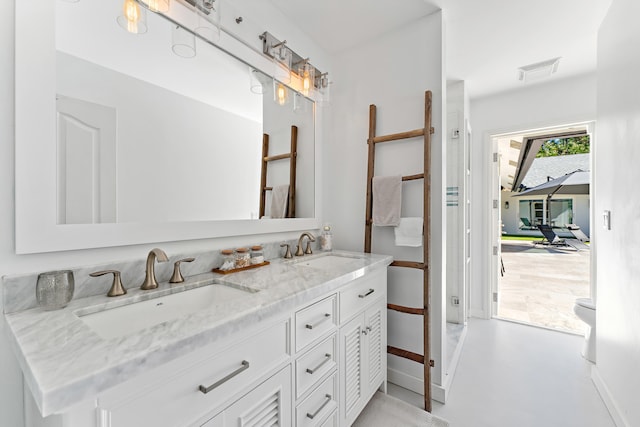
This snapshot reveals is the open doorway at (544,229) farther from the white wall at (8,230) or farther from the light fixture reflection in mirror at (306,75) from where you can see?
the white wall at (8,230)

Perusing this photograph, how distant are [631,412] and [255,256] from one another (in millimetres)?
2135

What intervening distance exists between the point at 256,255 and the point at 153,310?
612 millimetres

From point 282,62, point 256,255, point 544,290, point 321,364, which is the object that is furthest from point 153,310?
point 544,290

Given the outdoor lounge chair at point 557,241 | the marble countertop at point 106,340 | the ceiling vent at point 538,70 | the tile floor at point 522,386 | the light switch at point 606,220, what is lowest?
the tile floor at point 522,386

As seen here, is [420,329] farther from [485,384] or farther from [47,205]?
[47,205]

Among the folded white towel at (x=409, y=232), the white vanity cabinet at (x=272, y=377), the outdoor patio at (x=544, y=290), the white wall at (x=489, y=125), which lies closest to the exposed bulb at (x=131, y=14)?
the white vanity cabinet at (x=272, y=377)

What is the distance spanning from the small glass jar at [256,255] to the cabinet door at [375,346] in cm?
70

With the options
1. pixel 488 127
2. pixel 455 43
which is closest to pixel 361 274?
pixel 455 43

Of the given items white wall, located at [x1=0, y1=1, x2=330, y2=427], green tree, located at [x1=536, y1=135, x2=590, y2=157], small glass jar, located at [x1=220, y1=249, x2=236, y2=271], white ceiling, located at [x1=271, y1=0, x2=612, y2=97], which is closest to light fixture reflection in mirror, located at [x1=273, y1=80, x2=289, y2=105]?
white ceiling, located at [x1=271, y1=0, x2=612, y2=97]

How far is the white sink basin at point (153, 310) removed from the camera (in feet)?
3.00

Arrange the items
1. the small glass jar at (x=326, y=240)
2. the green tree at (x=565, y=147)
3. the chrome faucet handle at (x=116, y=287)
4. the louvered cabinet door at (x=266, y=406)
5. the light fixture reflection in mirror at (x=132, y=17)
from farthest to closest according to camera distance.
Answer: the green tree at (x=565, y=147) < the small glass jar at (x=326, y=240) < the light fixture reflection in mirror at (x=132, y=17) < the chrome faucet handle at (x=116, y=287) < the louvered cabinet door at (x=266, y=406)

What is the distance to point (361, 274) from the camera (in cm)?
150

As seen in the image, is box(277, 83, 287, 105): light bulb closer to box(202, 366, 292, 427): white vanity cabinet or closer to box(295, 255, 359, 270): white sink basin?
box(295, 255, 359, 270): white sink basin

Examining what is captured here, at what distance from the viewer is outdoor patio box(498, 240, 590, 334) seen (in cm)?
316
